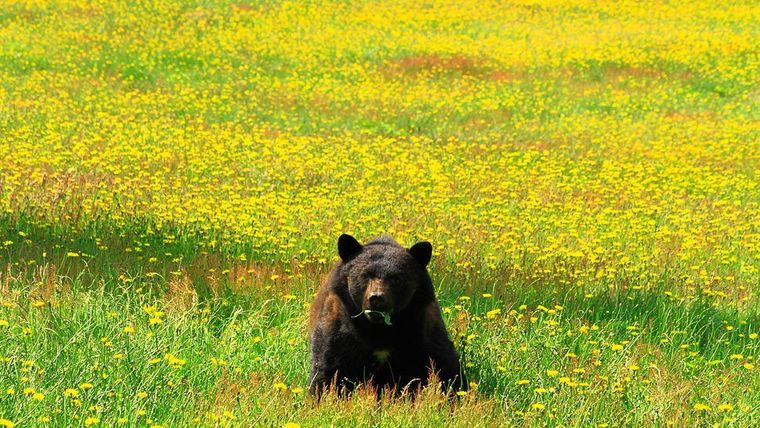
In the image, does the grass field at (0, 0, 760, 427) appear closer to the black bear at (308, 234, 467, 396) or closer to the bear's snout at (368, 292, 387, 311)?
the black bear at (308, 234, 467, 396)

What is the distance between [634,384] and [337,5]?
2952 cm

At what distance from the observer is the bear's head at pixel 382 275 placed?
5.04 metres

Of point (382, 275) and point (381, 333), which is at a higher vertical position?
point (382, 275)

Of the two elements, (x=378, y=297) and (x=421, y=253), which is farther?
(x=421, y=253)

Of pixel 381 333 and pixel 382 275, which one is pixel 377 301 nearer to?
pixel 382 275

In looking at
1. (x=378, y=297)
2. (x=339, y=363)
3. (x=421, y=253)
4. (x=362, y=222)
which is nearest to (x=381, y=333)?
(x=339, y=363)

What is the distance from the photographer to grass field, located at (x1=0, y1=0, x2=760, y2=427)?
529cm

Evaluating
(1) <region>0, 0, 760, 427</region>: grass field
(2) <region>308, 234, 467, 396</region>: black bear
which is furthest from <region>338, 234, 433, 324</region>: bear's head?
(1) <region>0, 0, 760, 427</region>: grass field

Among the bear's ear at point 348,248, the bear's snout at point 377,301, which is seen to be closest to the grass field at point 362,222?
the bear's snout at point 377,301

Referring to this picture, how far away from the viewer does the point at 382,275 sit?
5184 millimetres

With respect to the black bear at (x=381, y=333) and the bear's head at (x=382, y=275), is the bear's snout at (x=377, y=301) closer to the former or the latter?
the bear's head at (x=382, y=275)

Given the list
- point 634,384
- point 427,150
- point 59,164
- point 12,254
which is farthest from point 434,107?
point 634,384

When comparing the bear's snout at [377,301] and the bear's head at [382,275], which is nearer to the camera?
the bear's snout at [377,301]

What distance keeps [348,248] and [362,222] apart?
12.8 feet
